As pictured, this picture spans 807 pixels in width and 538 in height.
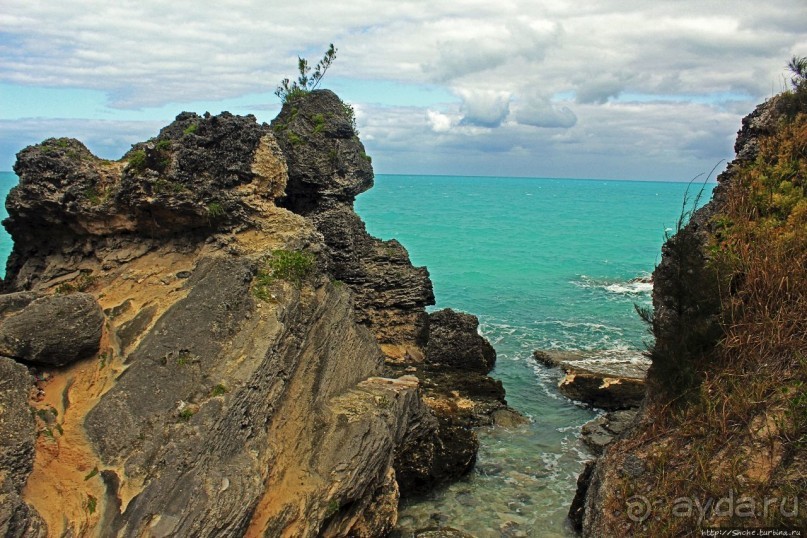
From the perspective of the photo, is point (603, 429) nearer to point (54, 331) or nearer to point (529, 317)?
point (54, 331)

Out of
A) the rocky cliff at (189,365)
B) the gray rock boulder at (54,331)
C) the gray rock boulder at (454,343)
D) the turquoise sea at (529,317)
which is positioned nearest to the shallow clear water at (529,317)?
the turquoise sea at (529,317)

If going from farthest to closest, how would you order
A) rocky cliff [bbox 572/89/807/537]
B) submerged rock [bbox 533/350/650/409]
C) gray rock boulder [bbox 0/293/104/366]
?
submerged rock [bbox 533/350/650/409]
gray rock boulder [bbox 0/293/104/366]
rocky cliff [bbox 572/89/807/537]

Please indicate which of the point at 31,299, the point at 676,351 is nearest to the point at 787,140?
the point at 676,351

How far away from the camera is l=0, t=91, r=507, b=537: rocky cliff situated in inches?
363

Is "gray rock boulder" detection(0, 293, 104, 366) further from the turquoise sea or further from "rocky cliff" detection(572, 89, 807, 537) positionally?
"rocky cliff" detection(572, 89, 807, 537)

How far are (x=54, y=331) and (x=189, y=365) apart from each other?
216 centimetres

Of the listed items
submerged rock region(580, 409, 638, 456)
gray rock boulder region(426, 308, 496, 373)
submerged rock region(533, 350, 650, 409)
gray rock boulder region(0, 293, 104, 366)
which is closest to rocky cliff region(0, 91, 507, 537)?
gray rock boulder region(0, 293, 104, 366)

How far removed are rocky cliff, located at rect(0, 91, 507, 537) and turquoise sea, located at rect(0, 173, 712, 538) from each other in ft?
4.52

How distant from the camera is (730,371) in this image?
11172mm

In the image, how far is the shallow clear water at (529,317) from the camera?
1492 cm

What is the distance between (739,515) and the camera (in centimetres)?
929

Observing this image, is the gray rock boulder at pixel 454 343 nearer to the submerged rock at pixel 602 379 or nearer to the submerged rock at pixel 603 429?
the submerged rock at pixel 602 379

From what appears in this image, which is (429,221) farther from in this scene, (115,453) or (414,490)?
(115,453)

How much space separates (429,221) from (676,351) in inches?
3157
